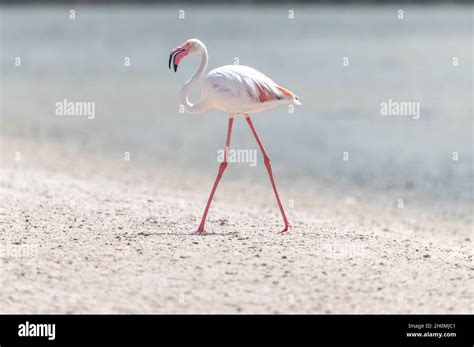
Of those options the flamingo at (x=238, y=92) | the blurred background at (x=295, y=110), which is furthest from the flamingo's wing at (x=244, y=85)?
the blurred background at (x=295, y=110)

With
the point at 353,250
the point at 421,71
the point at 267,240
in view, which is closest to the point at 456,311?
the point at 353,250

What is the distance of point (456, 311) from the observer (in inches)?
274

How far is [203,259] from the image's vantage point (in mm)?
7875

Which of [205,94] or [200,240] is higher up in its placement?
[205,94]

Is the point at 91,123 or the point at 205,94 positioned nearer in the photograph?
the point at 205,94

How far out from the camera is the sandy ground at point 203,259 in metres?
7.00

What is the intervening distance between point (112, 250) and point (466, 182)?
8.82m

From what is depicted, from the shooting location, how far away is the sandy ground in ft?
23.0
